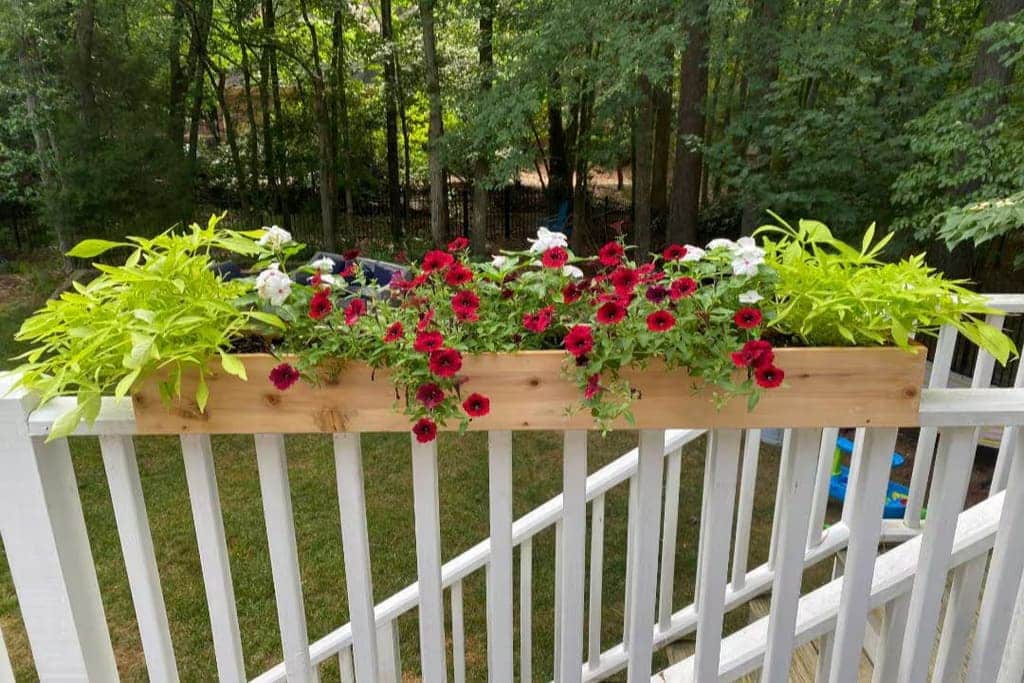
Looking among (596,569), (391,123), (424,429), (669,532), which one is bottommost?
(596,569)

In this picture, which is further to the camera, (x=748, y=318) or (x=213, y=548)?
(x=213, y=548)

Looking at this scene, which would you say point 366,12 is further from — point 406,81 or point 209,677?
point 209,677

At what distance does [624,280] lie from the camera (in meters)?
1.03

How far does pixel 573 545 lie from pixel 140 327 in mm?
721

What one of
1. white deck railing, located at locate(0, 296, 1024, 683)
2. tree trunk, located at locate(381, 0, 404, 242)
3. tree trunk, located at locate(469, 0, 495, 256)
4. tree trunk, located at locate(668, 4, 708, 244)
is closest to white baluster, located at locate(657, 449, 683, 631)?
white deck railing, located at locate(0, 296, 1024, 683)

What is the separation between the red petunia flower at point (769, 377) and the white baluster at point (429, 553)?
18.6 inches

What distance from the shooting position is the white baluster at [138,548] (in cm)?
107

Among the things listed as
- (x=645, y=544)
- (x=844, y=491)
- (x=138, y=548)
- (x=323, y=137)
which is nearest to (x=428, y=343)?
(x=645, y=544)

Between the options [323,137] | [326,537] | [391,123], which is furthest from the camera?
[391,123]

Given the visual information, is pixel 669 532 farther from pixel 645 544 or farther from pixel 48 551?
pixel 48 551

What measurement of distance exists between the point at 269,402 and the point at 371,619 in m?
0.43

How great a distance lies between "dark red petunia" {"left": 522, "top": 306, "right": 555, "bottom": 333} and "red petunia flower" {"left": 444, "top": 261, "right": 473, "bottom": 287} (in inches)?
4.6

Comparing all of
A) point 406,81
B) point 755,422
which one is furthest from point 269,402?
point 406,81

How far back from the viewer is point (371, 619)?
1.19 meters
